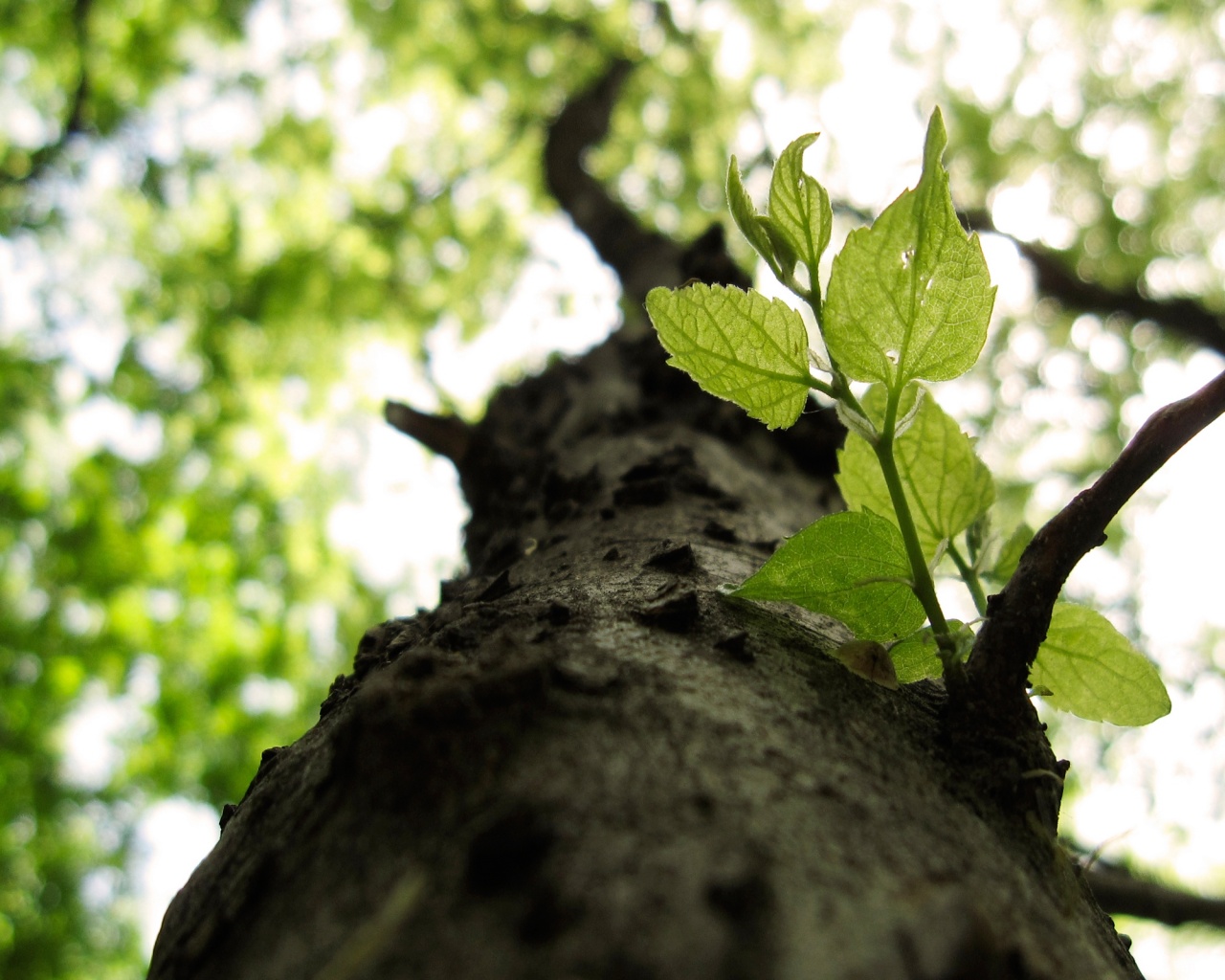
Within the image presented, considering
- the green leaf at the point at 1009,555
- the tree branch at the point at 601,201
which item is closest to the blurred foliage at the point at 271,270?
the tree branch at the point at 601,201

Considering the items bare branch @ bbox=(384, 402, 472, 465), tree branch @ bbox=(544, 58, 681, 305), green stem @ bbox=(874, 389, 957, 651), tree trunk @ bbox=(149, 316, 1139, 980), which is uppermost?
tree branch @ bbox=(544, 58, 681, 305)

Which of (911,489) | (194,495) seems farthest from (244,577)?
(911,489)

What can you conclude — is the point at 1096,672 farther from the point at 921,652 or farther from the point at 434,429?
the point at 434,429

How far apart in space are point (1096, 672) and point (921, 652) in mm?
273

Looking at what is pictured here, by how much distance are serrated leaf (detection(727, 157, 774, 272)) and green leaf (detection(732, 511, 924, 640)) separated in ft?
1.12

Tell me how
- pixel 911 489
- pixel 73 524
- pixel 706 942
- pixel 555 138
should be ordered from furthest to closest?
1. pixel 555 138
2. pixel 73 524
3. pixel 911 489
4. pixel 706 942

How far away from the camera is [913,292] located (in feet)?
2.83

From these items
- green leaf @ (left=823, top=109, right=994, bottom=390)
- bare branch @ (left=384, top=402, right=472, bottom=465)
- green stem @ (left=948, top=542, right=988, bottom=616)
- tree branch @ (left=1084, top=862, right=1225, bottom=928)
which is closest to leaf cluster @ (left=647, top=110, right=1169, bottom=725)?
green leaf @ (left=823, top=109, right=994, bottom=390)

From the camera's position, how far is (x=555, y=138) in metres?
5.36

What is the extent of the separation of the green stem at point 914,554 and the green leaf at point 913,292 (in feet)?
0.19

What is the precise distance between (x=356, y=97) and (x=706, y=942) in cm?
711

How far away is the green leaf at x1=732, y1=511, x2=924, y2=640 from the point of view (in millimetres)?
917

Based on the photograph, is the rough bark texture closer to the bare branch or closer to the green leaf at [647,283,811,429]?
the green leaf at [647,283,811,429]

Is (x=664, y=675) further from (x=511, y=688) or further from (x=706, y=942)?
(x=706, y=942)
